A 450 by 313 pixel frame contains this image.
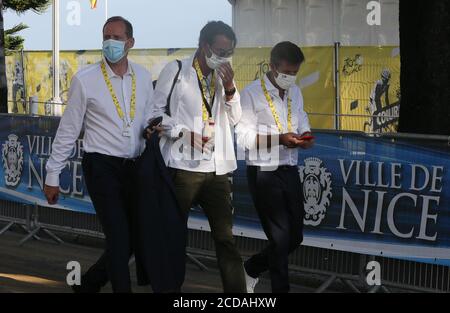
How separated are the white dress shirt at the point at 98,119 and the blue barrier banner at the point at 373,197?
192 cm

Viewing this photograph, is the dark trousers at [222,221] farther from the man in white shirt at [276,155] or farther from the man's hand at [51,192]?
the man's hand at [51,192]

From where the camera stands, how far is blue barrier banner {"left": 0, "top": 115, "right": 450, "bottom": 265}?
756 centimetres

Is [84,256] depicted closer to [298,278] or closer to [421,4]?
[298,278]

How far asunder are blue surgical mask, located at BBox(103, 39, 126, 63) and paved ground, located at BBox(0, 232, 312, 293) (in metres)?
2.14

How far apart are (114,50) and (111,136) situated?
0.56 m

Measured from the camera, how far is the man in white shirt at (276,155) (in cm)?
720

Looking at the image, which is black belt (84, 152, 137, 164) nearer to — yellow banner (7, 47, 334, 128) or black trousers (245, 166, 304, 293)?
black trousers (245, 166, 304, 293)

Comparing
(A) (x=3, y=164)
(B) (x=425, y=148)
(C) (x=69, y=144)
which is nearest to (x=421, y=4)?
(B) (x=425, y=148)

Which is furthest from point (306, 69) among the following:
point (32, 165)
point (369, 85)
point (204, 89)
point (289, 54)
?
point (204, 89)

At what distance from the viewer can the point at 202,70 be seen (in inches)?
272

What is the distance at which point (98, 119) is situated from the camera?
673cm

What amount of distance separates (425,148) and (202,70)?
1827mm

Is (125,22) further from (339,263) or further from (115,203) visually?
(339,263)

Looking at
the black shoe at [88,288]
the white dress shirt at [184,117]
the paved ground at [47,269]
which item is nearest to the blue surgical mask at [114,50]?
the white dress shirt at [184,117]
